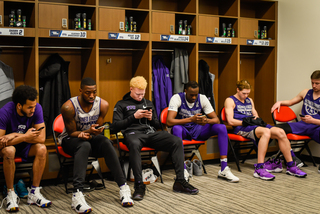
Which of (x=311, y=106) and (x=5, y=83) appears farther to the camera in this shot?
(x=311, y=106)

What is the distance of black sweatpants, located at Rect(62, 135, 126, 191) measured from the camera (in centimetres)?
285

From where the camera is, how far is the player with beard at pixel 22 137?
284cm

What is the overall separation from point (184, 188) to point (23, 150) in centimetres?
156

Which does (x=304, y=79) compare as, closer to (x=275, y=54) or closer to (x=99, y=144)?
(x=275, y=54)

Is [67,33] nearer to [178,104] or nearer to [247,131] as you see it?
[178,104]

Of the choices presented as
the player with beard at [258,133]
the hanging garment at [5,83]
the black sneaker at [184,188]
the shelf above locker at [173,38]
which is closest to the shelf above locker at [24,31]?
the hanging garment at [5,83]

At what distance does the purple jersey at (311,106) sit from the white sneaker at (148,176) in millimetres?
2273

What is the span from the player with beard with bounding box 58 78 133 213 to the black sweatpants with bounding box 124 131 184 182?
24cm

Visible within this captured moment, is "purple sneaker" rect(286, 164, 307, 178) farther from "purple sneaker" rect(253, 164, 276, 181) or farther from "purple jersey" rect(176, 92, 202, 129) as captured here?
"purple jersey" rect(176, 92, 202, 129)

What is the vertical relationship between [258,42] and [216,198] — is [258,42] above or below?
above

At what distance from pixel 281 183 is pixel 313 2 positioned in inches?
108

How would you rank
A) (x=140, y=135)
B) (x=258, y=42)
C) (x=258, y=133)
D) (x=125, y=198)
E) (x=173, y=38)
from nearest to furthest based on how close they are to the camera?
1. (x=125, y=198)
2. (x=140, y=135)
3. (x=258, y=133)
4. (x=173, y=38)
5. (x=258, y=42)

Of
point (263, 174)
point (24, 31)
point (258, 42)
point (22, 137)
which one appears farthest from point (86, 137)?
point (258, 42)

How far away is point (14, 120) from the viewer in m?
2.96
